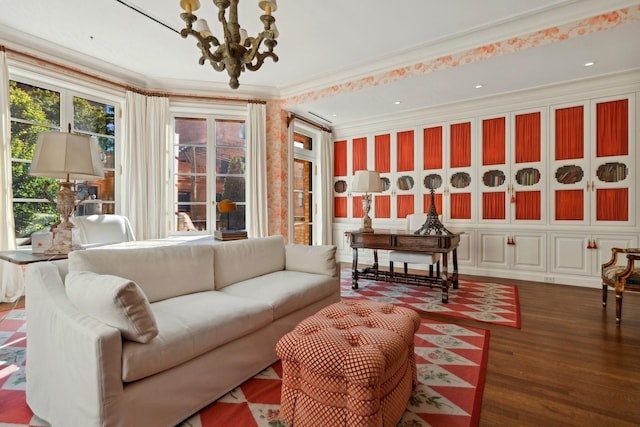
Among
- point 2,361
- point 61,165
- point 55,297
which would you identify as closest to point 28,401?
point 55,297

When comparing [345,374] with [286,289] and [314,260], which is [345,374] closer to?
[286,289]

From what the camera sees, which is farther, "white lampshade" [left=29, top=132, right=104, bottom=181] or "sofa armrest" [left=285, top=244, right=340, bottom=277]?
"sofa armrest" [left=285, top=244, right=340, bottom=277]

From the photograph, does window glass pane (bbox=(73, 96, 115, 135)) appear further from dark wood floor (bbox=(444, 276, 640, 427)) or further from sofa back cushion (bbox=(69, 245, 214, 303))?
dark wood floor (bbox=(444, 276, 640, 427))

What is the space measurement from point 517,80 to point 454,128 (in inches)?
46.5

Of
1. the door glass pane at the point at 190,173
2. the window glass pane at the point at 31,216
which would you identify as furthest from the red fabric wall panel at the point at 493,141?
the window glass pane at the point at 31,216

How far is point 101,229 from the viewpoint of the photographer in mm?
3369

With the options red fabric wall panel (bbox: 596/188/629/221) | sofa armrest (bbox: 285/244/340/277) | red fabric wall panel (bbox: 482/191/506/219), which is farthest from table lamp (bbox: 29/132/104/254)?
red fabric wall panel (bbox: 596/188/629/221)

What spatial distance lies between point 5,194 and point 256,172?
2.92m

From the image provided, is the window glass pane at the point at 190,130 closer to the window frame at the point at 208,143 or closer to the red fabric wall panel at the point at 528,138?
the window frame at the point at 208,143

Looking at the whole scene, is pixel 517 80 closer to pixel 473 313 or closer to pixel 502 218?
pixel 502 218

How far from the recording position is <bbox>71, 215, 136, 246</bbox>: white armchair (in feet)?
10.5

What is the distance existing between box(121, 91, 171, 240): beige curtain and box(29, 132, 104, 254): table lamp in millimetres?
2298

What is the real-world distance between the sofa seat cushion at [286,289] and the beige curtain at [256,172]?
2340 millimetres

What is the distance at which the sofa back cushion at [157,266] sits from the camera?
1.81 m
